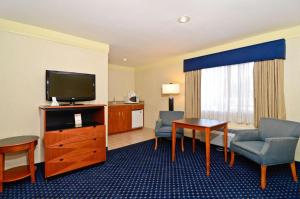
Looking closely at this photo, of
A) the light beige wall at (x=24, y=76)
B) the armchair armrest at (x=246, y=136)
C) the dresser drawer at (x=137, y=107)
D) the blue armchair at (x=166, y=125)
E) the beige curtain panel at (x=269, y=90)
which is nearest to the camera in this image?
the light beige wall at (x=24, y=76)

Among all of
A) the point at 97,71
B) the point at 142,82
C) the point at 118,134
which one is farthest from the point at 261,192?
the point at 142,82

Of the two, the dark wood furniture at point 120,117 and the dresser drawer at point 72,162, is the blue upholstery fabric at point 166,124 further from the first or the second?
the dark wood furniture at point 120,117

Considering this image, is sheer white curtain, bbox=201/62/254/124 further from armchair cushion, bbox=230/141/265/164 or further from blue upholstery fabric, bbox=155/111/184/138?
armchair cushion, bbox=230/141/265/164

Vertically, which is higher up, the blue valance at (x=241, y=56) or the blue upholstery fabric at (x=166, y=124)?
the blue valance at (x=241, y=56)

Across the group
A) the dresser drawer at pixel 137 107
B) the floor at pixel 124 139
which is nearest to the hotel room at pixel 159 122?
the floor at pixel 124 139

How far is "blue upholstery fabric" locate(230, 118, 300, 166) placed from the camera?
2.03 metres

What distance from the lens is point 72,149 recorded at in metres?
2.45

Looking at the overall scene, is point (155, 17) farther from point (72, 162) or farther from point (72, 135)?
point (72, 162)

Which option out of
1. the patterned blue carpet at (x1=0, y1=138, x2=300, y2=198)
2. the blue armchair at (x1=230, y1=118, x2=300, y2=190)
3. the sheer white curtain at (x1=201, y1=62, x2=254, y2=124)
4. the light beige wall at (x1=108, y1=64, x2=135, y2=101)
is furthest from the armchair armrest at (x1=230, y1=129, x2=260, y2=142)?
the light beige wall at (x1=108, y1=64, x2=135, y2=101)

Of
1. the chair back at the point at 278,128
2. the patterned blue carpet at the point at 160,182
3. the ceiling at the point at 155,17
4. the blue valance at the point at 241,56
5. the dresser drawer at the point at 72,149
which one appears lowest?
the patterned blue carpet at the point at 160,182

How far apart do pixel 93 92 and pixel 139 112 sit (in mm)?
2626

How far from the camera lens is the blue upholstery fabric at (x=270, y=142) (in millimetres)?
2033

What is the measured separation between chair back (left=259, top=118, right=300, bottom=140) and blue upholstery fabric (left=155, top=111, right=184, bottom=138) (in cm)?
148

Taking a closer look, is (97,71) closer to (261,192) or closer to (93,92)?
(93,92)
